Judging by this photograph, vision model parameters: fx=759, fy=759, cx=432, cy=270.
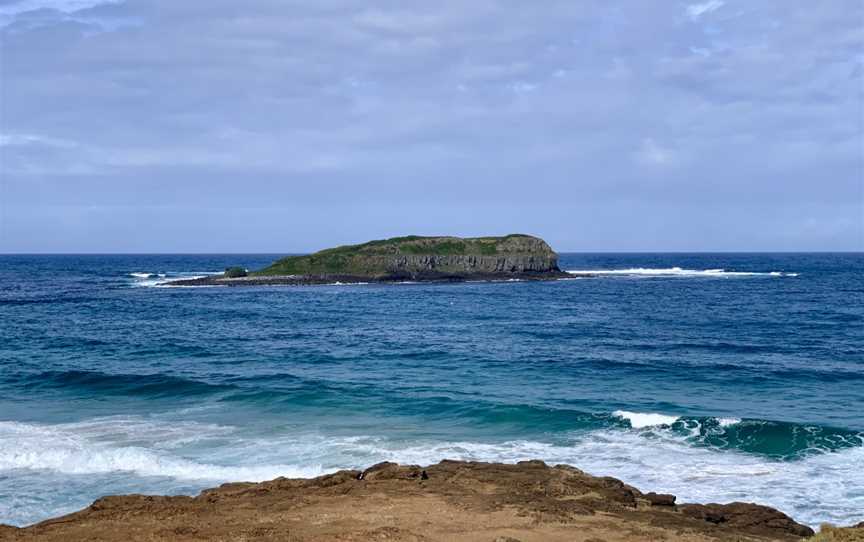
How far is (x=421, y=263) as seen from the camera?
122812 mm

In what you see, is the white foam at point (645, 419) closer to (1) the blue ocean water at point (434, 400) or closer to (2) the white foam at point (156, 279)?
(1) the blue ocean water at point (434, 400)

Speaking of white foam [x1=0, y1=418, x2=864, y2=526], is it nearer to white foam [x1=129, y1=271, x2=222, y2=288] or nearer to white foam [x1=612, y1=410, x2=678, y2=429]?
white foam [x1=612, y1=410, x2=678, y2=429]

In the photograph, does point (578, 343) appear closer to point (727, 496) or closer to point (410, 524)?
point (727, 496)

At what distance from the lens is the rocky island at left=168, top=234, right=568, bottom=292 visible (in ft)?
393

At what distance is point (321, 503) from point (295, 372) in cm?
2187

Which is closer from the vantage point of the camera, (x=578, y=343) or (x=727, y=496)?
(x=727, y=496)

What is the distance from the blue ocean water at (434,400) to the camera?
2284 centimetres

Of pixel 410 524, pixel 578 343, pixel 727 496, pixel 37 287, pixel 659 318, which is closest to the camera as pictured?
pixel 410 524

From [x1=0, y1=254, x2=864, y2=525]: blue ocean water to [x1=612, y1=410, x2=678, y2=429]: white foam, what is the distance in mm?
100

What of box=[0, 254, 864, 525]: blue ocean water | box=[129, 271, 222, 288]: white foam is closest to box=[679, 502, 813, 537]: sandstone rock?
box=[0, 254, 864, 525]: blue ocean water

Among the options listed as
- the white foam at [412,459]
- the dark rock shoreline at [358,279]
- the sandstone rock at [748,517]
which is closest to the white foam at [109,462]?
the white foam at [412,459]

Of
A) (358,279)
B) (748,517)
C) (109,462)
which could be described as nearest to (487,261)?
(358,279)

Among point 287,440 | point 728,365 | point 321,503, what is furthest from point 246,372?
point 728,365

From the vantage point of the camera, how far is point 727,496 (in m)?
20.4
